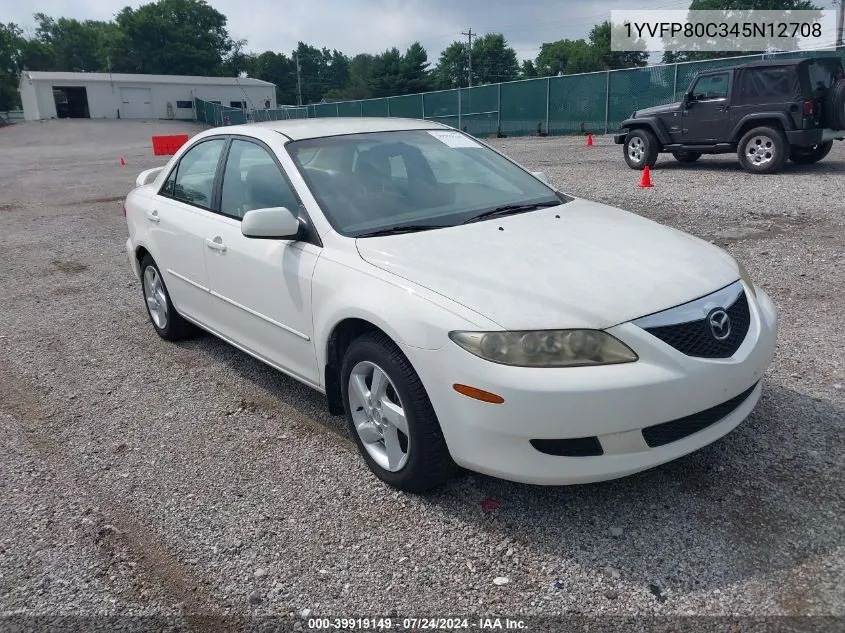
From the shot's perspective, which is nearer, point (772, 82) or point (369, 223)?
point (369, 223)

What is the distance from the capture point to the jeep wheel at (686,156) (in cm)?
1360

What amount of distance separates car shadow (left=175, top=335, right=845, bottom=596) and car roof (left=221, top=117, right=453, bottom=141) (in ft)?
6.69

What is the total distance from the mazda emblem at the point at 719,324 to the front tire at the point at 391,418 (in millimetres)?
1195

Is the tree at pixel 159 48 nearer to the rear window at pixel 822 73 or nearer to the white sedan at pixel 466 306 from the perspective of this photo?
the rear window at pixel 822 73

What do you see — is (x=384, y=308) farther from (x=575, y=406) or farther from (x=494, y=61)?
(x=494, y=61)

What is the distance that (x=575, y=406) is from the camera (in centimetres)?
262

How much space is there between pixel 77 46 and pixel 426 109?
94363 millimetres

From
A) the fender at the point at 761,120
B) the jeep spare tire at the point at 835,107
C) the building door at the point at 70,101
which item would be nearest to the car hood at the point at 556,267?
the fender at the point at 761,120

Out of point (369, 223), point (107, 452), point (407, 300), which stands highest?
point (369, 223)

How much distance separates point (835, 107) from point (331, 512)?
38.7 feet

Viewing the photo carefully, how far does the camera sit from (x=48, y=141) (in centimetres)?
4447

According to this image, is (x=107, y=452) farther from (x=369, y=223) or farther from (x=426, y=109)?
(x=426, y=109)

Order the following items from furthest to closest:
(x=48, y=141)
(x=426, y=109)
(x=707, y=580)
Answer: (x=48, y=141)
(x=426, y=109)
(x=707, y=580)

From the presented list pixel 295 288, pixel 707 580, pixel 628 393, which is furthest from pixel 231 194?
pixel 707 580
